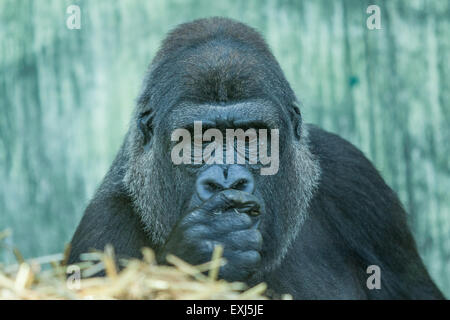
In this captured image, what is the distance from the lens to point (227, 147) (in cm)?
452

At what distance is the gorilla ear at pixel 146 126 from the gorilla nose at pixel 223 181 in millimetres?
844

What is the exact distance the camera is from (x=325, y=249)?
17.7 ft

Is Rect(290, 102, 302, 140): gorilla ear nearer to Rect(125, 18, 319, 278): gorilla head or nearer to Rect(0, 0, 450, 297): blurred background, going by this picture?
Rect(125, 18, 319, 278): gorilla head

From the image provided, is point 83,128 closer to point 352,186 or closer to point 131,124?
point 131,124

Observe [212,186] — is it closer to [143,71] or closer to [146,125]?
[146,125]

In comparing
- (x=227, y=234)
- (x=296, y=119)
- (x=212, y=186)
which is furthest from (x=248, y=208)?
(x=296, y=119)

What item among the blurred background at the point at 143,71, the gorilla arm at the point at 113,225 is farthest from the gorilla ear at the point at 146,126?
the blurred background at the point at 143,71

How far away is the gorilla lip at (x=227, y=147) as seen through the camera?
4.51 m

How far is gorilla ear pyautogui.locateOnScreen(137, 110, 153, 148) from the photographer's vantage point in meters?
5.04

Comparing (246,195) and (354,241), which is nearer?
(246,195)

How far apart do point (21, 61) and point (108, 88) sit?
822mm

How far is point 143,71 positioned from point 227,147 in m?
2.78

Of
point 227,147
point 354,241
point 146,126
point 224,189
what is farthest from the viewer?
point 354,241

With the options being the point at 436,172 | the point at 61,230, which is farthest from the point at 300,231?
the point at 61,230
